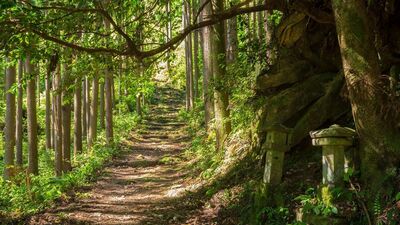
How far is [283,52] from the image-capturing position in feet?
26.6

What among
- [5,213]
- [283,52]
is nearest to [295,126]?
[283,52]

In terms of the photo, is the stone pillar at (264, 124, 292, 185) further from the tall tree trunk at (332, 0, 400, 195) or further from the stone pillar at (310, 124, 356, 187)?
the tall tree trunk at (332, 0, 400, 195)

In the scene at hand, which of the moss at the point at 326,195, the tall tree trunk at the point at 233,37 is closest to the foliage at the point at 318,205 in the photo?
the moss at the point at 326,195

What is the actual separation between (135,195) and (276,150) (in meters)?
5.79

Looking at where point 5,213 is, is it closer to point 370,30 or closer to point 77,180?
point 77,180

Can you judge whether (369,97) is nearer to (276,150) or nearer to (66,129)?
(276,150)

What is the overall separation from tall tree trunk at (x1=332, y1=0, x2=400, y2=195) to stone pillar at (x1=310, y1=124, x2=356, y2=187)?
21 centimetres

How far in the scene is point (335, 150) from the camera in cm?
494

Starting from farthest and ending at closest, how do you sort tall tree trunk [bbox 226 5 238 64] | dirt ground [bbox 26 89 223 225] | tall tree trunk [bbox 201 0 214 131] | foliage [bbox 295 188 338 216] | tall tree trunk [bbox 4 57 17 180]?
tall tree trunk [bbox 4 57 17 180], tall tree trunk [bbox 201 0 214 131], tall tree trunk [bbox 226 5 238 64], dirt ground [bbox 26 89 223 225], foliage [bbox 295 188 338 216]

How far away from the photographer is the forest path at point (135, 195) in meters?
8.38

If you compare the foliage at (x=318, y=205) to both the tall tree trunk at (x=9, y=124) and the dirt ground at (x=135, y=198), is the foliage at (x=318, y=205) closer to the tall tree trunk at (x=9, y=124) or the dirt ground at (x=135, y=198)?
the dirt ground at (x=135, y=198)

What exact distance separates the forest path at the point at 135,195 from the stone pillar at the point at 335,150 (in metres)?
3.60

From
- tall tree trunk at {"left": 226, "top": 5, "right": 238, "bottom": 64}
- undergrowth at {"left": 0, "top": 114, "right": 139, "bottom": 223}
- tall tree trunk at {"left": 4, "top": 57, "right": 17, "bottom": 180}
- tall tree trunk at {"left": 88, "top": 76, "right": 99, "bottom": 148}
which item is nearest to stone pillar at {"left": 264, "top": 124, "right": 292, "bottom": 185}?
tall tree trunk at {"left": 226, "top": 5, "right": 238, "bottom": 64}

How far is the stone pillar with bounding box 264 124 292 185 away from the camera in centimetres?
627
